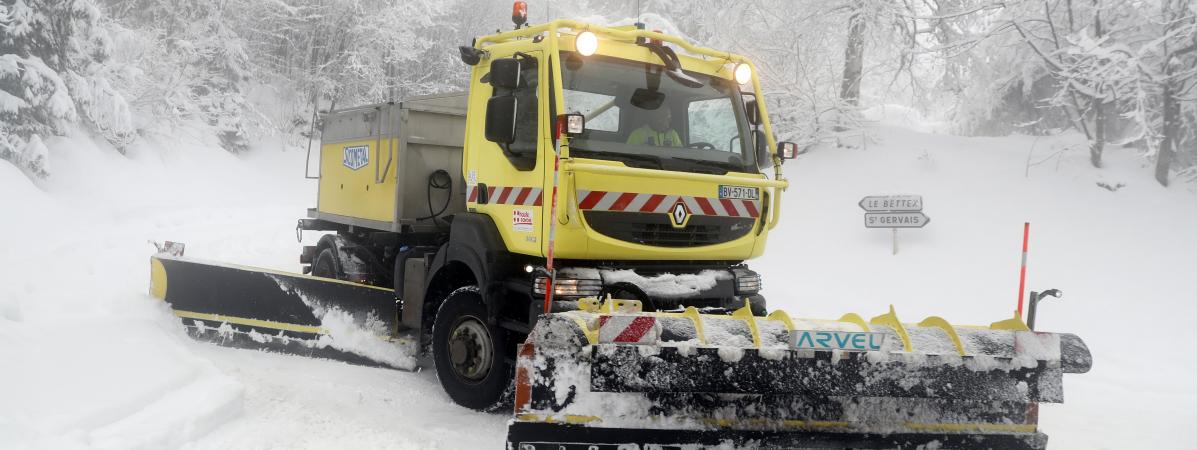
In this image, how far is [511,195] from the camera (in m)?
5.47

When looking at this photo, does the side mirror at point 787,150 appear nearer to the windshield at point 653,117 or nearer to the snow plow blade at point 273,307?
the windshield at point 653,117

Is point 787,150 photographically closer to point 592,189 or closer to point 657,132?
point 657,132

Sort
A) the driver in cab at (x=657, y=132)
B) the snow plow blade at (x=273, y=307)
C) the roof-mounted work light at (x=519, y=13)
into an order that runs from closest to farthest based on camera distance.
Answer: the driver in cab at (x=657, y=132) → the roof-mounted work light at (x=519, y=13) → the snow plow blade at (x=273, y=307)

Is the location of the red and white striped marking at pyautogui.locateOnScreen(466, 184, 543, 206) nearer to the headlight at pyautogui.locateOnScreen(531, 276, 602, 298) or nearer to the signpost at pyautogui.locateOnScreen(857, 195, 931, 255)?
the headlight at pyautogui.locateOnScreen(531, 276, 602, 298)

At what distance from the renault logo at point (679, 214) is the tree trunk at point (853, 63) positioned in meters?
11.4

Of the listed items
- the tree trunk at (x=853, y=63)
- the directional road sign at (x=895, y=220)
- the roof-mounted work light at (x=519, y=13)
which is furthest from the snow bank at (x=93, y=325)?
the tree trunk at (x=853, y=63)

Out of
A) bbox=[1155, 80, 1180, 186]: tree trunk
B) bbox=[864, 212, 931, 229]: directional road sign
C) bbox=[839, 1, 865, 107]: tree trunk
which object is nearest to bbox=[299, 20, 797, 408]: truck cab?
bbox=[864, 212, 931, 229]: directional road sign

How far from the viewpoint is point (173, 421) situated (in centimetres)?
474

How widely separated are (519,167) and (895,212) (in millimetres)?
7522

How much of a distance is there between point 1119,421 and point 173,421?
5917 mm

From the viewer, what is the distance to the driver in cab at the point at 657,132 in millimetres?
5469

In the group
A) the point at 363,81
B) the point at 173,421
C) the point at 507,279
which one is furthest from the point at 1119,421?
the point at 363,81

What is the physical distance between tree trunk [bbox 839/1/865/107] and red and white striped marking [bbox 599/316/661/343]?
42.3 ft

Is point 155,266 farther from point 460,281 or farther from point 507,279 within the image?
point 507,279
